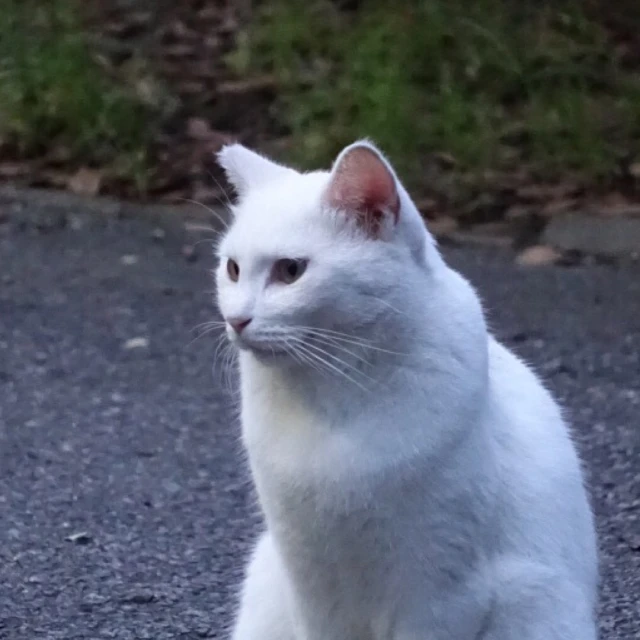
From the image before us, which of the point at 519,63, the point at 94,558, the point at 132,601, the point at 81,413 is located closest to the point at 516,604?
the point at 132,601

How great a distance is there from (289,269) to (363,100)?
155 inches

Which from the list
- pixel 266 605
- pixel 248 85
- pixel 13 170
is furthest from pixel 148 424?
pixel 248 85

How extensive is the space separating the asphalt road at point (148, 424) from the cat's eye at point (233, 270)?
101 centimetres

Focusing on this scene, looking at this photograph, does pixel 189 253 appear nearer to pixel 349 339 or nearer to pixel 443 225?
pixel 443 225

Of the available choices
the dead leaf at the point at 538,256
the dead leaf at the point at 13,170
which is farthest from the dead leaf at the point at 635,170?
the dead leaf at the point at 13,170

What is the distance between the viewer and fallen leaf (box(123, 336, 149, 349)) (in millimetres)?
4594

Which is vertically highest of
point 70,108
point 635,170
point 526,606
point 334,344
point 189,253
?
point 334,344

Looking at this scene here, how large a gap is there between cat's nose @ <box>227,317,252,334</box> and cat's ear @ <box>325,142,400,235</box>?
0.21 m

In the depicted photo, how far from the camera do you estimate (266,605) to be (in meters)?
2.42

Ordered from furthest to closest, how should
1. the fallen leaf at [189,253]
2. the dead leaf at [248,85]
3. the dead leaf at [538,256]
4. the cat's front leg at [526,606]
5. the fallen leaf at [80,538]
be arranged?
1. the dead leaf at [248,85]
2. the fallen leaf at [189,253]
3. the dead leaf at [538,256]
4. the fallen leaf at [80,538]
5. the cat's front leg at [526,606]

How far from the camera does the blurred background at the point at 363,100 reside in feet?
18.4

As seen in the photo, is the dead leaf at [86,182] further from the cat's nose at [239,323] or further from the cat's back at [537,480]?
the cat's nose at [239,323]

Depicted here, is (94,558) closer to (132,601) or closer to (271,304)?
(132,601)

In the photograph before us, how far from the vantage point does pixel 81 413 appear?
4.07 metres
